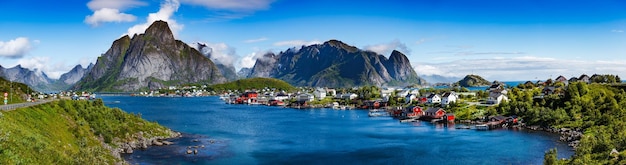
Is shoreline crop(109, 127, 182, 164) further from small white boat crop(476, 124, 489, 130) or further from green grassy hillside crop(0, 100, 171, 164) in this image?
small white boat crop(476, 124, 489, 130)

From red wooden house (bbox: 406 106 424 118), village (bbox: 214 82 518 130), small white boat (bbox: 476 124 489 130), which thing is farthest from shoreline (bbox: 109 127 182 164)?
red wooden house (bbox: 406 106 424 118)

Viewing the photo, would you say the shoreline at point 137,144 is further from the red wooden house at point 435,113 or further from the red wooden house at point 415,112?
the red wooden house at point 415,112

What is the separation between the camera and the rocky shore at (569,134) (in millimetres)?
50816

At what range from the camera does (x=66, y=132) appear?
137 feet

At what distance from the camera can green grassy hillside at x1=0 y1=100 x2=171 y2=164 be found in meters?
26.0

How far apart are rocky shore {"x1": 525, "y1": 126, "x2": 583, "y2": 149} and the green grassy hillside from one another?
4701cm

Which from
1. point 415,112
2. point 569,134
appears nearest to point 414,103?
point 415,112

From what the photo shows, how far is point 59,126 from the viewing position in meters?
42.5

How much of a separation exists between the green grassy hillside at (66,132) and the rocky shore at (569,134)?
154 ft

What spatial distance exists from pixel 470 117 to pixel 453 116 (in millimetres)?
2871

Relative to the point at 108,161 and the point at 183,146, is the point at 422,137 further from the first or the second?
the point at 108,161

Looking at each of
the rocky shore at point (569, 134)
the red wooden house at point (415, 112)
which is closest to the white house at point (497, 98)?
the red wooden house at point (415, 112)

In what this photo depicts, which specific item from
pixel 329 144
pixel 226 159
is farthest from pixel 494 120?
pixel 226 159

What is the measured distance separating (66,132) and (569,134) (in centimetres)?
5600
